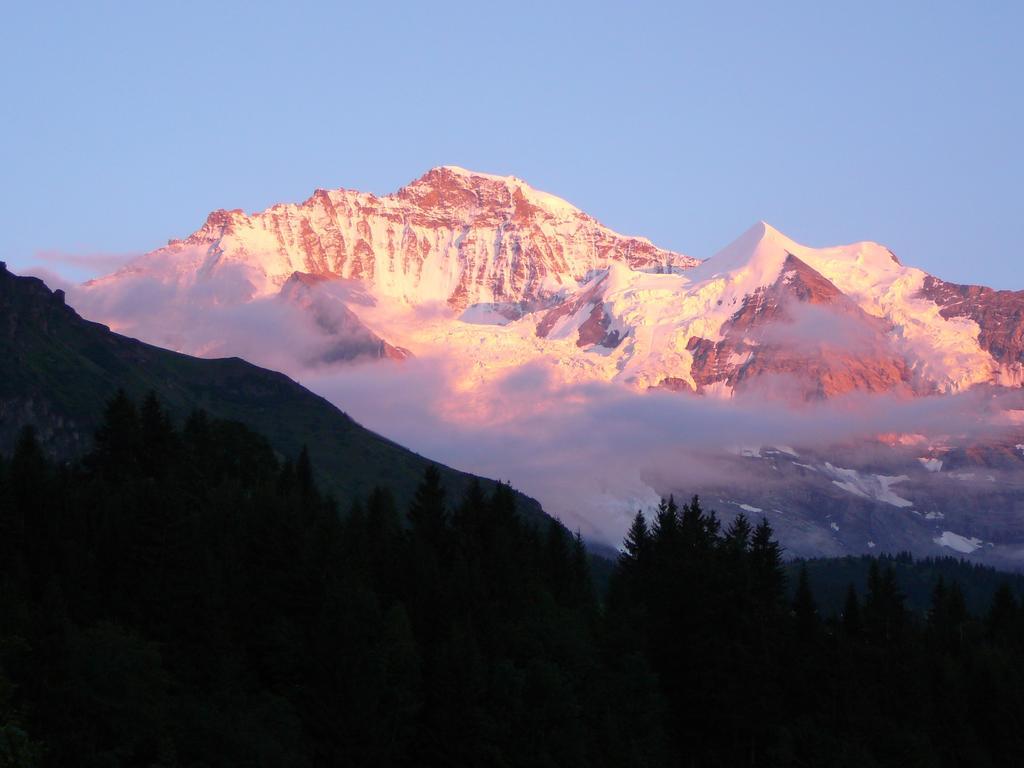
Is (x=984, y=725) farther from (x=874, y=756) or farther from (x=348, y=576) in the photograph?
(x=348, y=576)

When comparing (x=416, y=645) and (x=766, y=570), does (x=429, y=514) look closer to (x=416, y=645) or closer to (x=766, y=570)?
(x=766, y=570)

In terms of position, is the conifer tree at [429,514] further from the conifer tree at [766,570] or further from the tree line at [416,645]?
the conifer tree at [766,570]

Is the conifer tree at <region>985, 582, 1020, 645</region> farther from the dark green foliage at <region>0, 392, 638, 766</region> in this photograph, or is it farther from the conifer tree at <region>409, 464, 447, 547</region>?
the conifer tree at <region>409, 464, 447, 547</region>

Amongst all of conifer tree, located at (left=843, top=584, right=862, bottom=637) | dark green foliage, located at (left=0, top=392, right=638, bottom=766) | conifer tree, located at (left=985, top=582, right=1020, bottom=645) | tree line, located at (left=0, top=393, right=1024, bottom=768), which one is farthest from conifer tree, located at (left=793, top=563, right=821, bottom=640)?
conifer tree, located at (left=985, top=582, right=1020, bottom=645)

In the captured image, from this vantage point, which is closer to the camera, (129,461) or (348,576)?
(348,576)

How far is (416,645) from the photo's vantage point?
95125mm

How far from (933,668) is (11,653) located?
263 feet

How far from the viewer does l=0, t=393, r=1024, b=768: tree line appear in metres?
74.9

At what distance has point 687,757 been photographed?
10644cm

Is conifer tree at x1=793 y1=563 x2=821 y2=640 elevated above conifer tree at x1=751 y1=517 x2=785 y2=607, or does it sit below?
below

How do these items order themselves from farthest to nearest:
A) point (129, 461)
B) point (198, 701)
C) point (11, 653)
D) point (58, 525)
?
point (129, 461)
point (58, 525)
point (198, 701)
point (11, 653)

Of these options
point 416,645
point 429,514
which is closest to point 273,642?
point 416,645

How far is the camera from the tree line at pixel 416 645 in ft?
246

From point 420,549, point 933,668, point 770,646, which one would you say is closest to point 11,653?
point 420,549
